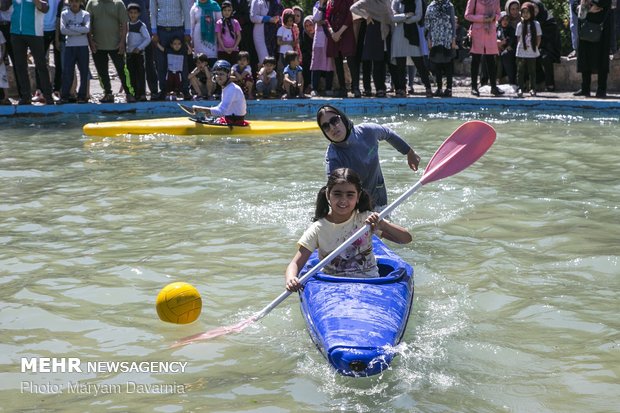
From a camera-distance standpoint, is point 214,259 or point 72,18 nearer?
point 214,259

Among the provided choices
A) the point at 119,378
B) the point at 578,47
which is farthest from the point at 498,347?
the point at 578,47

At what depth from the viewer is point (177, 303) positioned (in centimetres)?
525

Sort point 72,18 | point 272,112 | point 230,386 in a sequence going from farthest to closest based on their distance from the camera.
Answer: point 272,112
point 72,18
point 230,386

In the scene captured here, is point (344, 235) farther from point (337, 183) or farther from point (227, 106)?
point (227, 106)

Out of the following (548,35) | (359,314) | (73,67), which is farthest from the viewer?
(548,35)

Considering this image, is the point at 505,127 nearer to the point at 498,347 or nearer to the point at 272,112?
the point at 272,112

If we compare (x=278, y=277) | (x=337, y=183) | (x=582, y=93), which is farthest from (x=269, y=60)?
(x=337, y=183)

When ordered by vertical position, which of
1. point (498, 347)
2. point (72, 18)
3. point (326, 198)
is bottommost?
point (498, 347)

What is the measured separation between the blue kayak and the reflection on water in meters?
0.16

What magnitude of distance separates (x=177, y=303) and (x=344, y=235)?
1084 mm

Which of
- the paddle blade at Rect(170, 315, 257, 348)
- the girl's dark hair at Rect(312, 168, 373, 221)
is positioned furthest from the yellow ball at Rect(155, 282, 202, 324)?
the girl's dark hair at Rect(312, 168, 373, 221)

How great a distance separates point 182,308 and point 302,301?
695mm

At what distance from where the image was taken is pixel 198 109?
490 inches

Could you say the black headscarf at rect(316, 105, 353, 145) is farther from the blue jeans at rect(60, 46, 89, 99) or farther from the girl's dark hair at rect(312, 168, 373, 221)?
the blue jeans at rect(60, 46, 89, 99)
